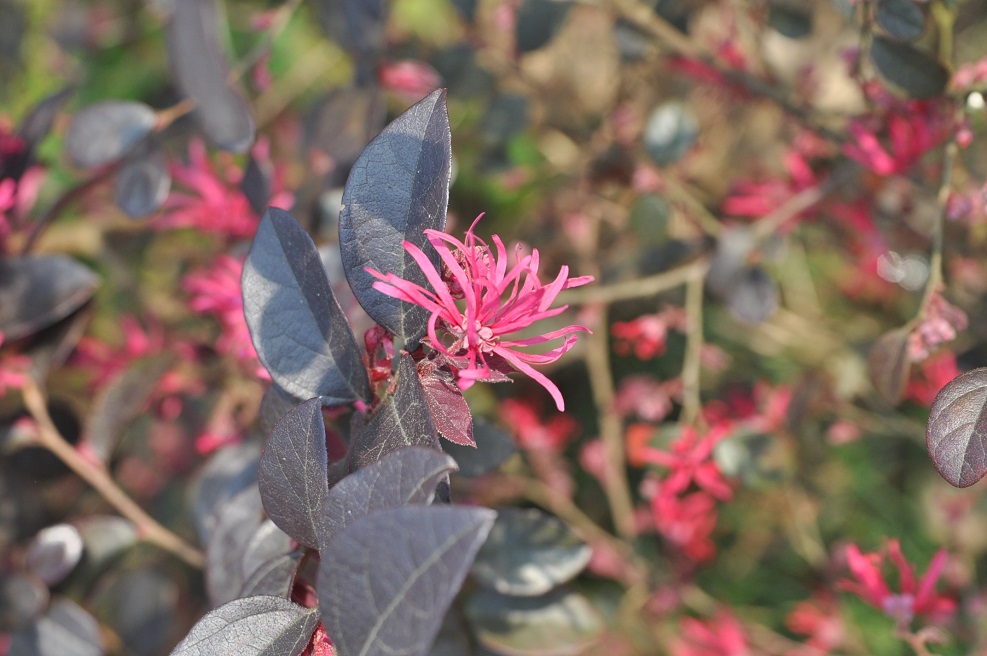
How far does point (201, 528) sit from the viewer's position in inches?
33.3

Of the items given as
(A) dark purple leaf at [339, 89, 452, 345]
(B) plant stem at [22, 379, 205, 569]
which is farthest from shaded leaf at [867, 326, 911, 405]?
(B) plant stem at [22, 379, 205, 569]

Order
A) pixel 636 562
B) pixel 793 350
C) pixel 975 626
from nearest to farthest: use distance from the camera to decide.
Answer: pixel 975 626 → pixel 636 562 → pixel 793 350

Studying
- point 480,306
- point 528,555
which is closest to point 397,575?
point 480,306

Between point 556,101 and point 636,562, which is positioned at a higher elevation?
point 556,101

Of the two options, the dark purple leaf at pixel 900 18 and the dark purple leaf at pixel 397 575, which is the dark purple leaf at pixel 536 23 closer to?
the dark purple leaf at pixel 900 18

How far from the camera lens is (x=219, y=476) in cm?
84

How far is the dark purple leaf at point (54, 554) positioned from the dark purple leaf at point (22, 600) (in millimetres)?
11

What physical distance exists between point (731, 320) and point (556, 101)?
0.50 m

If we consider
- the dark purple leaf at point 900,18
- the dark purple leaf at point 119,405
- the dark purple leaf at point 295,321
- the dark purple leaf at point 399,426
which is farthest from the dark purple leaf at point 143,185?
the dark purple leaf at point 900,18

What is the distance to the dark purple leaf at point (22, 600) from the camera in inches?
33.7

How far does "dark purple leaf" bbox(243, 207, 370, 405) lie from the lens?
1.87ft

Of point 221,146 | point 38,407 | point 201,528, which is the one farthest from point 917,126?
point 38,407

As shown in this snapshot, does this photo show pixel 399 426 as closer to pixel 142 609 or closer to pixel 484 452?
pixel 484 452

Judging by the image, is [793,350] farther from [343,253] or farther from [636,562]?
[343,253]
